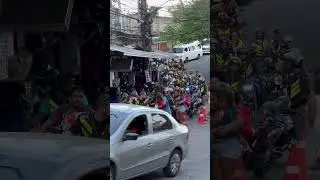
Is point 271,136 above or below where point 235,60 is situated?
below

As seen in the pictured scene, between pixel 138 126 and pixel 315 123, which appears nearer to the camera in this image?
pixel 315 123

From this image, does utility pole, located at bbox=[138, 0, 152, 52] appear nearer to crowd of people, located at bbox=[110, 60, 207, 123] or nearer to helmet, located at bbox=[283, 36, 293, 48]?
crowd of people, located at bbox=[110, 60, 207, 123]

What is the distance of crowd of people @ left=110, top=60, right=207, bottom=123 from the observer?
4.54 meters

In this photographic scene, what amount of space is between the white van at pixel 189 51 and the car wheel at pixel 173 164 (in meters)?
0.75

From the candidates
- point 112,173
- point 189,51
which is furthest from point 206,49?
point 112,173

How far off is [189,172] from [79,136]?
1.03 m

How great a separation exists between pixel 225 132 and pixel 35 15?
1.91 metres

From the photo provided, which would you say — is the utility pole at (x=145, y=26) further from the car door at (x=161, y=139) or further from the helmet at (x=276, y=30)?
the helmet at (x=276, y=30)

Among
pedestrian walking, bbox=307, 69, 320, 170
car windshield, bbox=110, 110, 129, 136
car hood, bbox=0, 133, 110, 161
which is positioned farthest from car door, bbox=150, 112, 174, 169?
pedestrian walking, bbox=307, 69, 320, 170

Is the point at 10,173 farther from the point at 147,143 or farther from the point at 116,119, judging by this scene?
the point at 147,143

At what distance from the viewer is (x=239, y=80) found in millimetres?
4664

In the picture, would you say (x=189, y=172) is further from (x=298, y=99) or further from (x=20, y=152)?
(x=20, y=152)

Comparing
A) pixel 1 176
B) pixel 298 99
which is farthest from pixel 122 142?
pixel 298 99

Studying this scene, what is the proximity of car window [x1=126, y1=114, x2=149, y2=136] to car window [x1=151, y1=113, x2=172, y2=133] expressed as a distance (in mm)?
89
